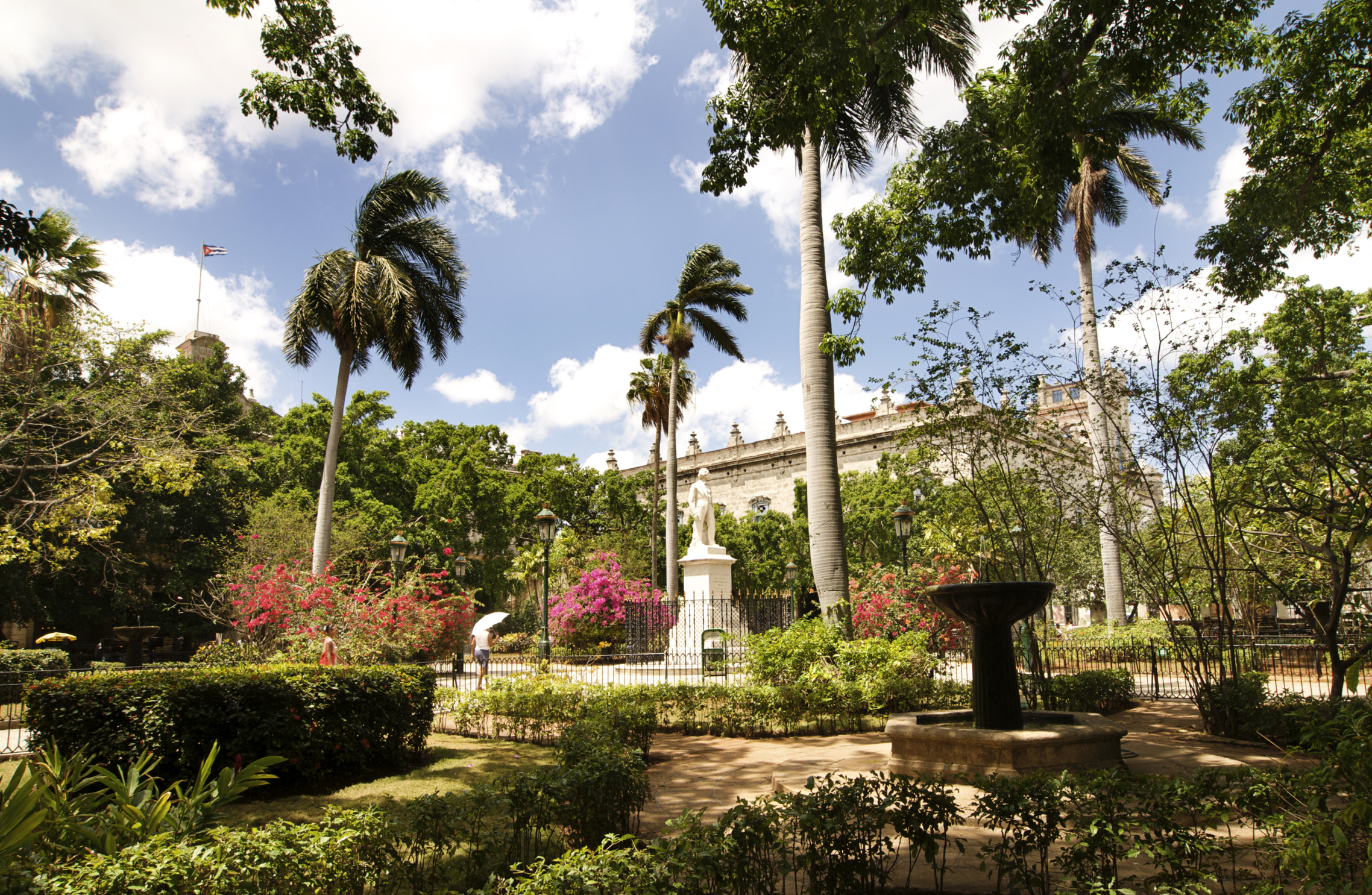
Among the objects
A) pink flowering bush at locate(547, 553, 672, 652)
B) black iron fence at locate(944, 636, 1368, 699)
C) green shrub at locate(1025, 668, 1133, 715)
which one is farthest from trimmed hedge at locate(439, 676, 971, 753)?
pink flowering bush at locate(547, 553, 672, 652)

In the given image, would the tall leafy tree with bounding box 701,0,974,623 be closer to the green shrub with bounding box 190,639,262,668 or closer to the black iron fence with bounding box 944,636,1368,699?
the black iron fence with bounding box 944,636,1368,699

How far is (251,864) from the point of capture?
301 centimetres

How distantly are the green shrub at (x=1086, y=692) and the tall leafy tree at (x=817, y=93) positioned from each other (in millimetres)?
2855

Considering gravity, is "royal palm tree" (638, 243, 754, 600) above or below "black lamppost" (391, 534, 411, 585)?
above

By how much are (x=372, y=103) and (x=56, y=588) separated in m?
22.7

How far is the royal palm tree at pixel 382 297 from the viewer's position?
1792 centimetres

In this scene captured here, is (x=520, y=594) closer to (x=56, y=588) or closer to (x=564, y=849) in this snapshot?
(x=56, y=588)

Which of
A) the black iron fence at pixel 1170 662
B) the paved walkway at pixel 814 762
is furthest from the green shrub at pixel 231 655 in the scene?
the black iron fence at pixel 1170 662

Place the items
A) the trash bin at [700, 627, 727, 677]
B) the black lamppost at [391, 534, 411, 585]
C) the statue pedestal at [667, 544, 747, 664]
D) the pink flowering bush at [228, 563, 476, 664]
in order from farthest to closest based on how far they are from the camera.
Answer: the statue pedestal at [667, 544, 747, 664]
the black lamppost at [391, 534, 411, 585]
the pink flowering bush at [228, 563, 476, 664]
the trash bin at [700, 627, 727, 677]

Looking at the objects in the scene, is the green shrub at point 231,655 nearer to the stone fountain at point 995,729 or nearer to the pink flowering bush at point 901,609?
the pink flowering bush at point 901,609

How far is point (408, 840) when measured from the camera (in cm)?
363

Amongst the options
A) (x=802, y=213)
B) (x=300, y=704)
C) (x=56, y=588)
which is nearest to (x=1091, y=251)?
(x=802, y=213)

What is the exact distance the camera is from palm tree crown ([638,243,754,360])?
2597 centimetres

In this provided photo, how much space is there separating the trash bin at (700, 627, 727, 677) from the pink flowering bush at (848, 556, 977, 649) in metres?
2.50
